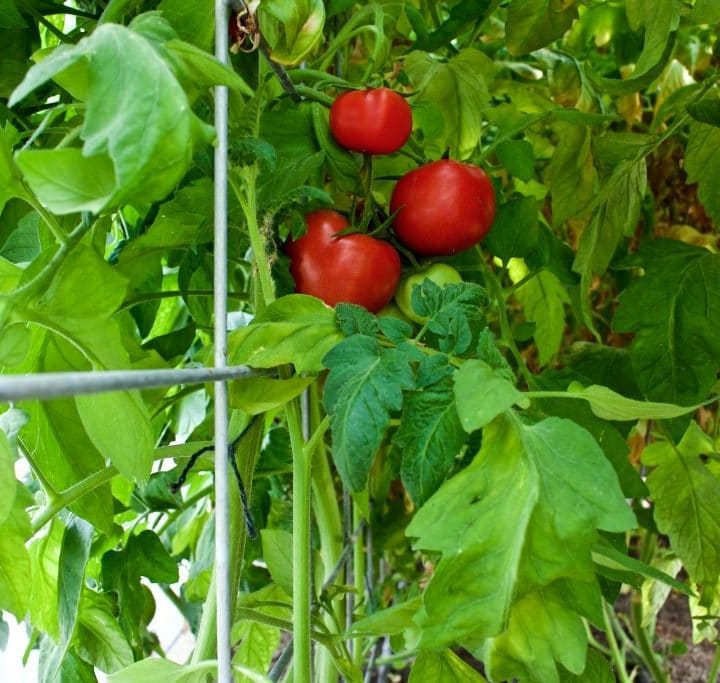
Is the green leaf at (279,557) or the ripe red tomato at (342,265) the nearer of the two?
the ripe red tomato at (342,265)

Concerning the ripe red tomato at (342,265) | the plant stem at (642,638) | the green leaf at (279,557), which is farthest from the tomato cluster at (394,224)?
the plant stem at (642,638)

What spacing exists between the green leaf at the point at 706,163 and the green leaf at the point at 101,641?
571 millimetres

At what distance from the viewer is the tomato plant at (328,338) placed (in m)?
0.31

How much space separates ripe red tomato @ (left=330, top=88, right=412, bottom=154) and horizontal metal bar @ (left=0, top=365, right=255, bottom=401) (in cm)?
22

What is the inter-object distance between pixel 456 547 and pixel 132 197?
0.62 feet

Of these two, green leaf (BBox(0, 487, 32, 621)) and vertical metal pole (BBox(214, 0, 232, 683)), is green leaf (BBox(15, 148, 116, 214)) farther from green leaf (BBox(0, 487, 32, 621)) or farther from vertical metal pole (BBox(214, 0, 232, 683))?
green leaf (BBox(0, 487, 32, 621))

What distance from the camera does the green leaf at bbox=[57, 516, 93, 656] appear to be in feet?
1.56

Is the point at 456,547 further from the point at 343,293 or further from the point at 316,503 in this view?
the point at 316,503

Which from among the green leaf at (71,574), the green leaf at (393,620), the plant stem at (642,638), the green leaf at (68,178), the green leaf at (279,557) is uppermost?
the green leaf at (68,178)

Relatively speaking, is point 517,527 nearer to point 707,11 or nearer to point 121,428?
point 121,428

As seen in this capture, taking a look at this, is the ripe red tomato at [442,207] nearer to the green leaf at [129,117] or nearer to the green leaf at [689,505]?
the green leaf at [129,117]

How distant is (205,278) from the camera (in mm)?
634

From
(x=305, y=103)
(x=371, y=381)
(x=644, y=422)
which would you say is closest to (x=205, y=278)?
(x=305, y=103)

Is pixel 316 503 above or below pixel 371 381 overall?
below
